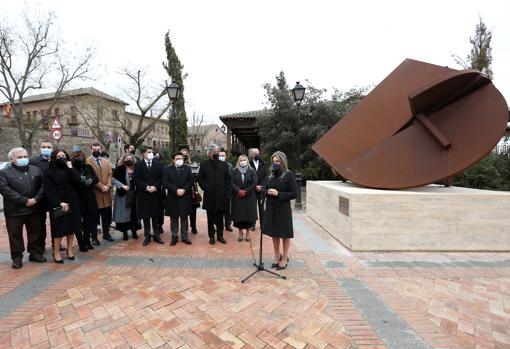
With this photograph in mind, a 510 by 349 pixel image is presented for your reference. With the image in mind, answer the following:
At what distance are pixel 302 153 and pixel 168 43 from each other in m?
18.6

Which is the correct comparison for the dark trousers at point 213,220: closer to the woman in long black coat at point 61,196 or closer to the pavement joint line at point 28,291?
the woman in long black coat at point 61,196

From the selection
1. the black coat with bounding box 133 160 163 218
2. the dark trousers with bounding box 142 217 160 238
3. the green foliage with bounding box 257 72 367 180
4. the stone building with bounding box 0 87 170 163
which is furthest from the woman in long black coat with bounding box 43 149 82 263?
the stone building with bounding box 0 87 170 163

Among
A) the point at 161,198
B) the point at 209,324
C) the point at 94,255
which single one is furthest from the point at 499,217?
the point at 94,255

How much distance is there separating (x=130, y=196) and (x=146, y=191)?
1.83 ft

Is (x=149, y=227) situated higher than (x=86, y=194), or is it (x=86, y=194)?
(x=86, y=194)

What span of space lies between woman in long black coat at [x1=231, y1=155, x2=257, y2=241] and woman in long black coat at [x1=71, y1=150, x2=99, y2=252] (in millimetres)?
2543

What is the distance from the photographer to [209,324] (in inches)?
110

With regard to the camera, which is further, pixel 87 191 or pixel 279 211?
pixel 87 191

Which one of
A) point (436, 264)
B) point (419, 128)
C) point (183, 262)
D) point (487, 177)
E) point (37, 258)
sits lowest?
point (436, 264)

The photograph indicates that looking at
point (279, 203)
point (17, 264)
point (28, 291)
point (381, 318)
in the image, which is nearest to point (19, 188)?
point (17, 264)

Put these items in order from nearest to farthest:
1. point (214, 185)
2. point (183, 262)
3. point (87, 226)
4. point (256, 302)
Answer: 1. point (256, 302)
2. point (183, 262)
3. point (87, 226)
4. point (214, 185)

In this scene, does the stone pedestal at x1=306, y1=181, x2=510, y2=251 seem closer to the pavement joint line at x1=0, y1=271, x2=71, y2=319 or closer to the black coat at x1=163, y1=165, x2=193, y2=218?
the black coat at x1=163, y1=165, x2=193, y2=218

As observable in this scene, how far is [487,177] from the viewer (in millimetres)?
9055

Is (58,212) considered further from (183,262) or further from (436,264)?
(436,264)
